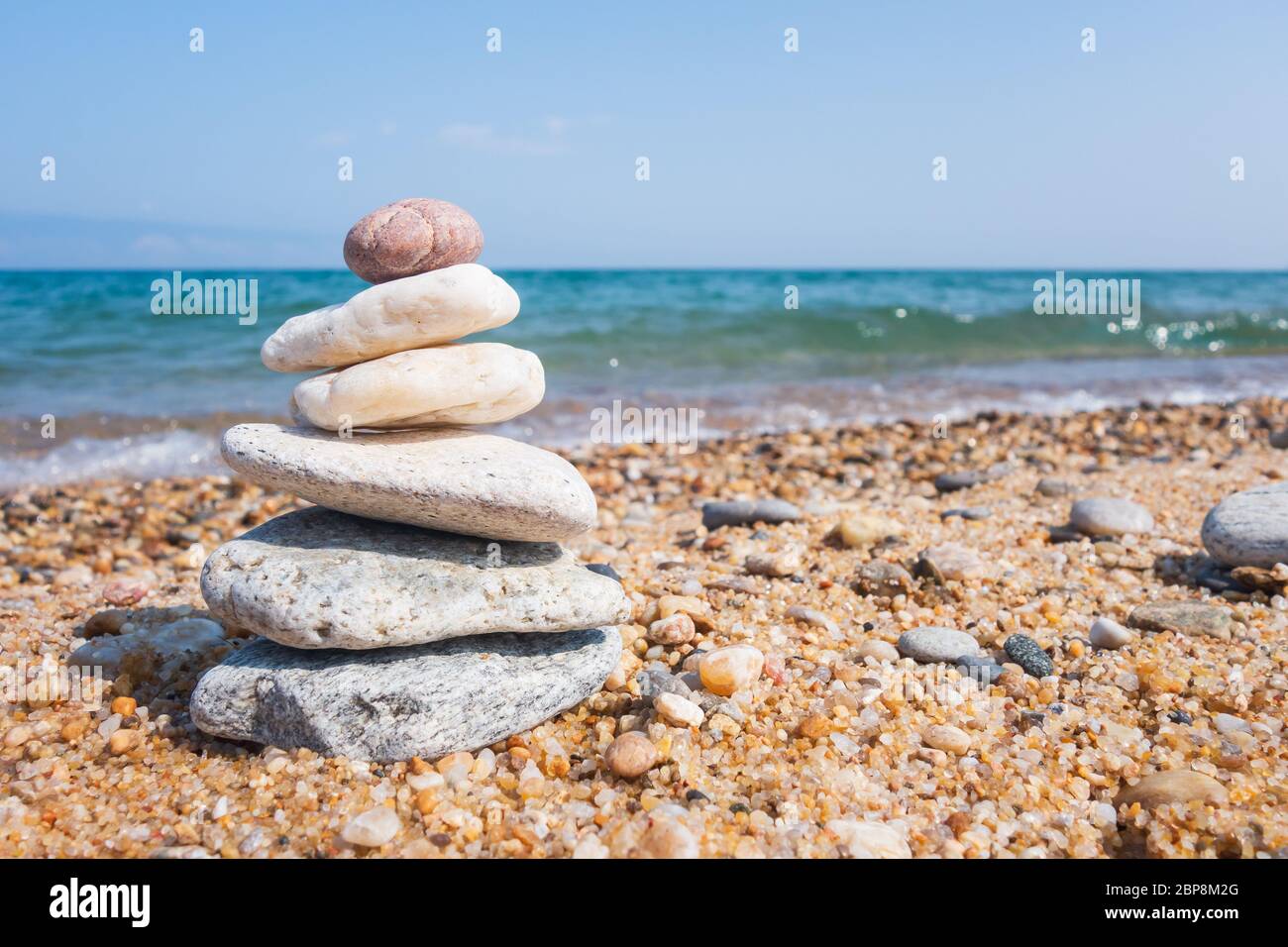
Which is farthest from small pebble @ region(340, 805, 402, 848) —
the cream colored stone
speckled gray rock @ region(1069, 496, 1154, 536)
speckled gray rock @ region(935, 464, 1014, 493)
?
speckled gray rock @ region(935, 464, 1014, 493)

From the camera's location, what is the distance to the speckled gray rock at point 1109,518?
5539 millimetres

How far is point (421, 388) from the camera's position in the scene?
3.46 metres

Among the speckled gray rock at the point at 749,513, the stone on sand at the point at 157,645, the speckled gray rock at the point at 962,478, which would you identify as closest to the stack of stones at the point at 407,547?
the stone on sand at the point at 157,645

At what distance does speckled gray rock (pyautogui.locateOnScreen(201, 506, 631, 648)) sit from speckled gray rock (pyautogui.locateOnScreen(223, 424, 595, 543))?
0.38ft

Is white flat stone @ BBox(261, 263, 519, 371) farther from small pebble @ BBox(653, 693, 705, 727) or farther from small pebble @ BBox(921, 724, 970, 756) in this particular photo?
small pebble @ BBox(921, 724, 970, 756)

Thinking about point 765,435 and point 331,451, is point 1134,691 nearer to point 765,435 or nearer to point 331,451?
point 331,451

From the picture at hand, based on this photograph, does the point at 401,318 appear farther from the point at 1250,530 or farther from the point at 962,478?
the point at 962,478

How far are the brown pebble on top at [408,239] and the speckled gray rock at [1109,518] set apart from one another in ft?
14.2

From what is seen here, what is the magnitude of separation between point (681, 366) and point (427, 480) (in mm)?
12590

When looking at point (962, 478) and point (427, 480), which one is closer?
point (427, 480)

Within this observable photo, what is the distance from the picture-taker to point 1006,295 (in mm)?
34531

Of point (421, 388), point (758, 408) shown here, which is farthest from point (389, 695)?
point (758, 408)
